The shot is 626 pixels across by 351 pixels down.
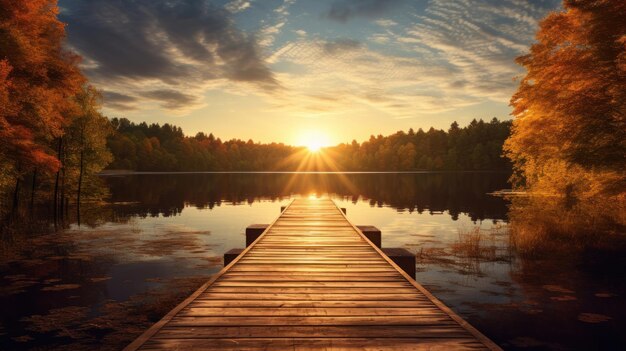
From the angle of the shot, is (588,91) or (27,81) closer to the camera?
(588,91)

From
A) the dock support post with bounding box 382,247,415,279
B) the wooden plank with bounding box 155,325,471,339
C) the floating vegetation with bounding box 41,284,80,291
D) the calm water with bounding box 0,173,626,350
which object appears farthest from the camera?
the floating vegetation with bounding box 41,284,80,291

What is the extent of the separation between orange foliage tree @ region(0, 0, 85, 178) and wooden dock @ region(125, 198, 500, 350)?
1230cm

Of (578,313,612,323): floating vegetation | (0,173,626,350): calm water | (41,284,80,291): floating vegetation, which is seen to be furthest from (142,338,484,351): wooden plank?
(41,284,80,291): floating vegetation

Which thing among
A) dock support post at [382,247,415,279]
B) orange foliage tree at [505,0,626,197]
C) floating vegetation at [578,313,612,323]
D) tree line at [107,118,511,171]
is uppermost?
tree line at [107,118,511,171]

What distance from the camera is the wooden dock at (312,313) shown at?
18.0 feet

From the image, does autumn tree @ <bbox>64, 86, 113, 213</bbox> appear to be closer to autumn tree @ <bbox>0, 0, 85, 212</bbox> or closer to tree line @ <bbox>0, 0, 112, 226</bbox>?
tree line @ <bbox>0, 0, 112, 226</bbox>

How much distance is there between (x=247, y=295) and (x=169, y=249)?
13.6 meters

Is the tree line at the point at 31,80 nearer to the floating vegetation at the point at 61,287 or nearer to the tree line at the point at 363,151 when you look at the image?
the floating vegetation at the point at 61,287

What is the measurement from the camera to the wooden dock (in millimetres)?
5488

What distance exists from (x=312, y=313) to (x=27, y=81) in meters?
17.5

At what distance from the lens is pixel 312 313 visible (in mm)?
6555

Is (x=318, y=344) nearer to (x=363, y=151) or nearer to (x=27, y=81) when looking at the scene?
(x=27, y=81)

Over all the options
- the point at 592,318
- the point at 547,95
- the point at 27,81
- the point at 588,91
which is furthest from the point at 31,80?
the point at 588,91

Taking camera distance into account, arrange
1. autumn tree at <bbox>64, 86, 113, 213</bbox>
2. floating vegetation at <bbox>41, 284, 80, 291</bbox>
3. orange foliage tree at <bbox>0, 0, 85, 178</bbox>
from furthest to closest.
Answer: autumn tree at <bbox>64, 86, 113, 213</bbox>, orange foliage tree at <bbox>0, 0, 85, 178</bbox>, floating vegetation at <bbox>41, 284, 80, 291</bbox>
